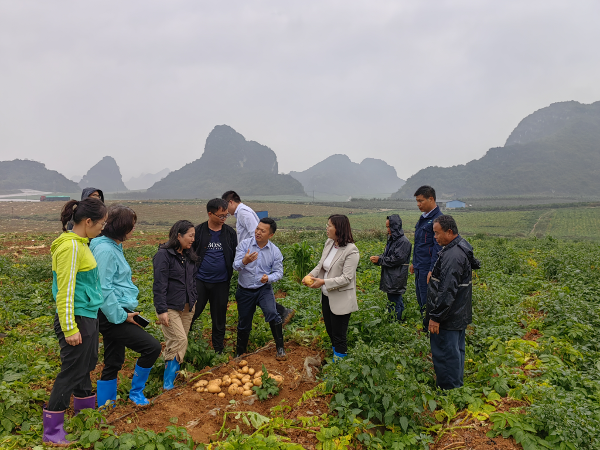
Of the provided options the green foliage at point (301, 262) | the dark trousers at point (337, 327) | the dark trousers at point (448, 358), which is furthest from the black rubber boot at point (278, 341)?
the green foliage at point (301, 262)

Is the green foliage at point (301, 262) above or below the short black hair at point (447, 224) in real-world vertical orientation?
below

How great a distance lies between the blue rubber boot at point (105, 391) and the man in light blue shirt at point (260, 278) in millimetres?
1639

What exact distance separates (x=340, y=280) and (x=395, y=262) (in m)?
1.62

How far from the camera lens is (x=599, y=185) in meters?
119

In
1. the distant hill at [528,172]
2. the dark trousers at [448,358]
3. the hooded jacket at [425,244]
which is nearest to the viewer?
the dark trousers at [448,358]

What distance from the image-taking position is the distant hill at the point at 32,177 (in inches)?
7136

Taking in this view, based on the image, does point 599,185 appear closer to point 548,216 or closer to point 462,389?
point 548,216

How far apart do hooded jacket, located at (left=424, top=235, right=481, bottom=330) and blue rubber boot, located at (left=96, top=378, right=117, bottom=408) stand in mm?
3451

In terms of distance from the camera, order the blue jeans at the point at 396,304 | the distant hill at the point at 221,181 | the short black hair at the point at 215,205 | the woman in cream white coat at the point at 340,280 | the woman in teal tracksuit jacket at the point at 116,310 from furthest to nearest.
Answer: the distant hill at the point at 221,181
the blue jeans at the point at 396,304
the short black hair at the point at 215,205
the woman in cream white coat at the point at 340,280
the woman in teal tracksuit jacket at the point at 116,310

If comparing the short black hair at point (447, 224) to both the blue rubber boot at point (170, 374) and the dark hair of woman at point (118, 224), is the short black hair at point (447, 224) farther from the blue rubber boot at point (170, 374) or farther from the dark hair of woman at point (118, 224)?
the blue rubber boot at point (170, 374)

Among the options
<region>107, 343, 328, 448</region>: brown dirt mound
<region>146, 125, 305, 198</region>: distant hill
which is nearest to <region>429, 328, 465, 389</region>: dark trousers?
<region>107, 343, 328, 448</region>: brown dirt mound

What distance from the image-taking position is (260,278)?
15.3 ft

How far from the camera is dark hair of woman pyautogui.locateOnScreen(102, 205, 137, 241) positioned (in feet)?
11.4

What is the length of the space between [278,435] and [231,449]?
0.55 metres
